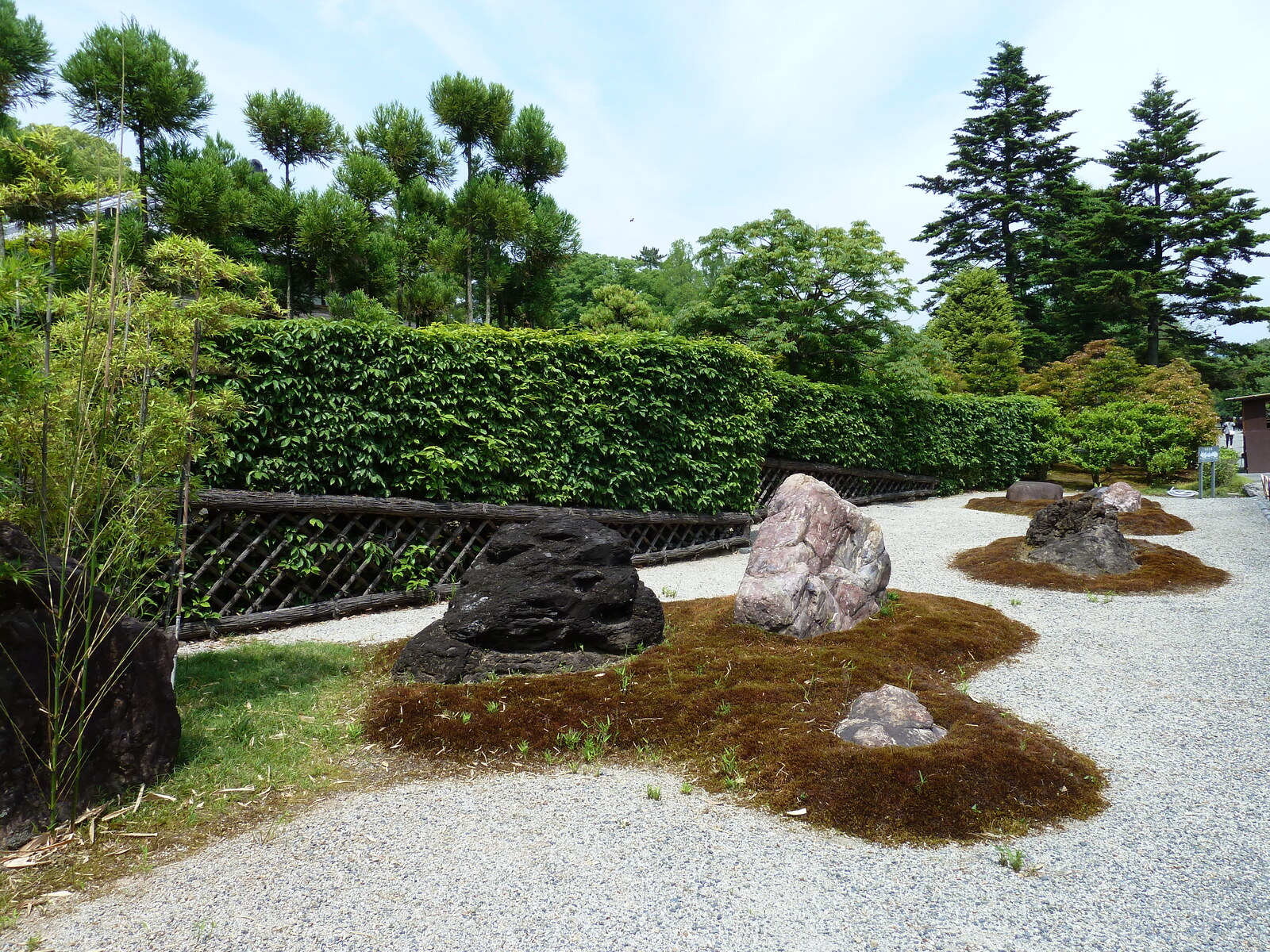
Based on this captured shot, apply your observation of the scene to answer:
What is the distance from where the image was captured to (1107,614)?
6.91m

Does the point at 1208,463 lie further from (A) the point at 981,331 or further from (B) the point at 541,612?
(B) the point at 541,612

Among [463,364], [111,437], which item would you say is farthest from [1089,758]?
[463,364]

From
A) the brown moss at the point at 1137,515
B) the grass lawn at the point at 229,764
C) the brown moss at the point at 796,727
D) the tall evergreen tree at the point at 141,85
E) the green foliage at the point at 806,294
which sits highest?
the tall evergreen tree at the point at 141,85

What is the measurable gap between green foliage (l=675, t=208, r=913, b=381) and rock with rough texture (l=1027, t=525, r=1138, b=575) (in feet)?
23.9

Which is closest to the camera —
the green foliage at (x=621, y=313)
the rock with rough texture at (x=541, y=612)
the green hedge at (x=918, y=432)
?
the rock with rough texture at (x=541, y=612)

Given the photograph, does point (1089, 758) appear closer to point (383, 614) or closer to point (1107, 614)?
point (1107, 614)

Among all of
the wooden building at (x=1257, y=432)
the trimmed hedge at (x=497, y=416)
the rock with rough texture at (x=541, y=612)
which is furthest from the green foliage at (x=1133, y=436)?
the rock with rough texture at (x=541, y=612)

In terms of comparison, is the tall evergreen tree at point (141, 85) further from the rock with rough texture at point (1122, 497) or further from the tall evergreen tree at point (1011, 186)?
the tall evergreen tree at point (1011, 186)

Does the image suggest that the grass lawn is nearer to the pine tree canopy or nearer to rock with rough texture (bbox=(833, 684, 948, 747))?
rock with rough texture (bbox=(833, 684, 948, 747))

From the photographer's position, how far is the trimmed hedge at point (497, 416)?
21.7 ft

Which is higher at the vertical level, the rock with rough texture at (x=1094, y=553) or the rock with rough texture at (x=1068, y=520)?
the rock with rough texture at (x=1068, y=520)

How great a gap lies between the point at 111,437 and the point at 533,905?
329 cm

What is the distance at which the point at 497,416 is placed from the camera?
311 inches

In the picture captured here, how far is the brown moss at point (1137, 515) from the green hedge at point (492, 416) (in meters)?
5.10
